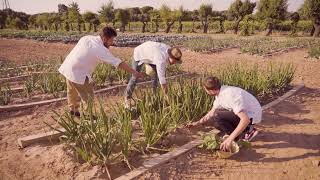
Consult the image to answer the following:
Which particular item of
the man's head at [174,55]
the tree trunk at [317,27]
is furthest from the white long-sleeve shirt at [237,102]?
the tree trunk at [317,27]

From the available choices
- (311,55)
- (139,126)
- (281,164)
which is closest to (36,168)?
(139,126)

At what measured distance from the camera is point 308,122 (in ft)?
16.3

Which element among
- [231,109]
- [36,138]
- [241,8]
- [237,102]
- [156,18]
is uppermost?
[241,8]

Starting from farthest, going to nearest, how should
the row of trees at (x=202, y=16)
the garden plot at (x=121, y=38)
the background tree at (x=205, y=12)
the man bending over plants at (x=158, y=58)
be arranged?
the background tree at (x=205, y=12), the row of trees at (x=202, y=16), the garden plot at (x=121, y=38), the man bending over plants at (x=158, y=58)

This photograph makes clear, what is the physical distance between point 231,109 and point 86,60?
200cm

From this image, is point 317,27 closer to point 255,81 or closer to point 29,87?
point 255,81

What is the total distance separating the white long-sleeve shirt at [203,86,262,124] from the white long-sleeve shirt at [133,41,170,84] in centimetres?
93

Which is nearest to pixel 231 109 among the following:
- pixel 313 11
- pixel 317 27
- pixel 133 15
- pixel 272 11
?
pixel 313 11

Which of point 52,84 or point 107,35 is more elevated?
point 107,35

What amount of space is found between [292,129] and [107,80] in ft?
13.1

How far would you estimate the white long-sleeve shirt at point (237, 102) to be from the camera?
11.4 ft

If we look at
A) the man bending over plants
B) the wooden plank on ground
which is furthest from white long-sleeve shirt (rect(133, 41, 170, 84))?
the wooden plank on ground

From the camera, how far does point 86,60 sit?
436 cm

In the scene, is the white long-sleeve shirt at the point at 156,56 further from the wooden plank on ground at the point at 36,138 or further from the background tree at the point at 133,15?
the background tree at the point at 133,15
